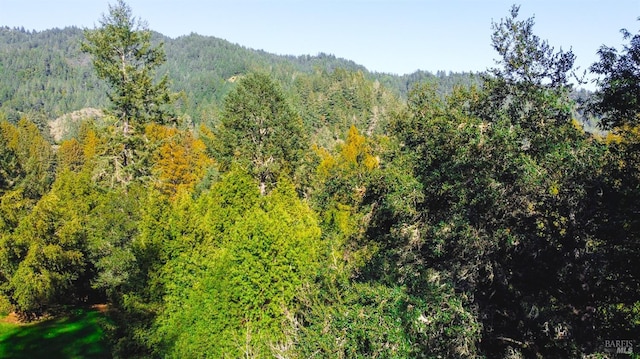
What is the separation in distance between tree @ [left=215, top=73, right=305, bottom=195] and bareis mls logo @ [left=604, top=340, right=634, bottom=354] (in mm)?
27819

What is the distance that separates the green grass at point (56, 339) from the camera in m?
27.9

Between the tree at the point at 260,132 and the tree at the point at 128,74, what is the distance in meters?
5.81

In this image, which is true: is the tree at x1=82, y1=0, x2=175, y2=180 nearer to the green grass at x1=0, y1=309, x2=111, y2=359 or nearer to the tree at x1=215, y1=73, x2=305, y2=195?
the tree at x1=215, y1=73, x2=305, y2=195

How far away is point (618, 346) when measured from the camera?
1248 centimetres

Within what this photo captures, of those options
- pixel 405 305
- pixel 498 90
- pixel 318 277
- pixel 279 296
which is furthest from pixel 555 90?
pixel 279 296

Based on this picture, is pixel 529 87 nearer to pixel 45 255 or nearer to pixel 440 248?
pixel 440 248

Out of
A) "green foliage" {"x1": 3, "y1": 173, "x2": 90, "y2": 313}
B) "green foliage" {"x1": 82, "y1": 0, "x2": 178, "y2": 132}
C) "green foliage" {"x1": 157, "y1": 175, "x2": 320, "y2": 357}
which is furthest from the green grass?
"green foliage" {"x1": 82, "y1": 0, "x2": 178, "y2": 132}

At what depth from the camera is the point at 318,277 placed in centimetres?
1839

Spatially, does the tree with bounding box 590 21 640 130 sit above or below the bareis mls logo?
above

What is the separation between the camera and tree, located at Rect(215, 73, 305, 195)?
124 ft

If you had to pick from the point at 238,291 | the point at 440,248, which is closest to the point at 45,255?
the point at 238,291

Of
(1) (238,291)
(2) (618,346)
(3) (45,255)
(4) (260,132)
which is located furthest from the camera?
(4) (260,132)

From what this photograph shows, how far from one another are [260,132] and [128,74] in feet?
37.0

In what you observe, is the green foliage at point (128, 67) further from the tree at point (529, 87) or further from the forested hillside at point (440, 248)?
the tree at point (529, 87)
